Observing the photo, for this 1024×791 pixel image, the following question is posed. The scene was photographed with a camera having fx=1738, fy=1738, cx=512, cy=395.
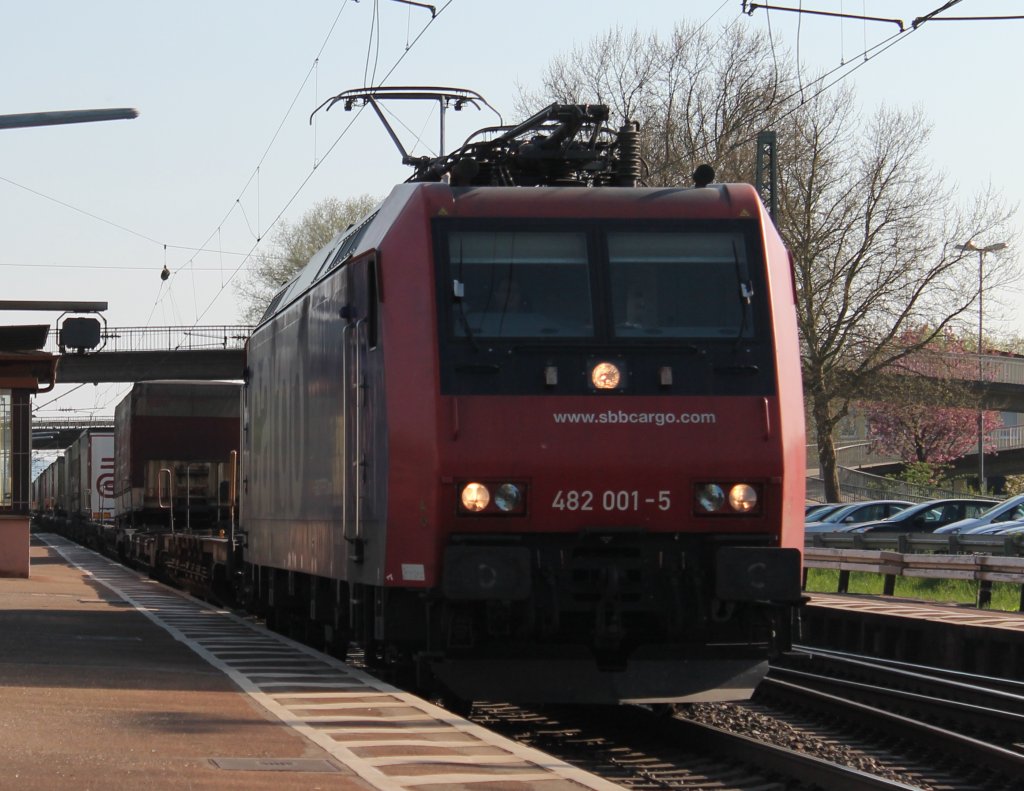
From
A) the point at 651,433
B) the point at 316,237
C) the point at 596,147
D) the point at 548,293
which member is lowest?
the point at 651,433

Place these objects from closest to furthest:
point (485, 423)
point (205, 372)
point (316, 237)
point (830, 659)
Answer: point (485, 423) < point (830, 659) < point (205, 372) < point (316, 237)

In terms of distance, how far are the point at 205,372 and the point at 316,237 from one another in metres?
10.5

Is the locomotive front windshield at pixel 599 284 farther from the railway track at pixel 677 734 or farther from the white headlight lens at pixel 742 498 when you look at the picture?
the railway track at pixel 677 734

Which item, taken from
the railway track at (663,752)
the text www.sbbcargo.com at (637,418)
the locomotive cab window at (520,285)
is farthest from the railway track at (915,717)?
the locomotive cab window at (520,285)

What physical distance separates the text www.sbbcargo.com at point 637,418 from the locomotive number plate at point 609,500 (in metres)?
0.43

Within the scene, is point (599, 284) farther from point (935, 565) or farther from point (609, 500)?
point (935, 565)

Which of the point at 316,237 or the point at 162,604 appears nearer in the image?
the point at 162,604

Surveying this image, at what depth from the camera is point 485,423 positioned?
1070 centimetres

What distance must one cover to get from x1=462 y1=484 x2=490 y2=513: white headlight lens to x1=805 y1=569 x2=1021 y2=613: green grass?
11.5 meters

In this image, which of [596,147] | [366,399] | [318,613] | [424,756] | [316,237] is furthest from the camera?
[316,237]

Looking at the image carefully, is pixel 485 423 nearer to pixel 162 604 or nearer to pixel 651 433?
pixel 651 433

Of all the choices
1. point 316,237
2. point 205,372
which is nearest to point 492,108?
point 205,372

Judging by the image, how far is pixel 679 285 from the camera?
36.9 feet

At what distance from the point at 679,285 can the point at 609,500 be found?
1.51m
